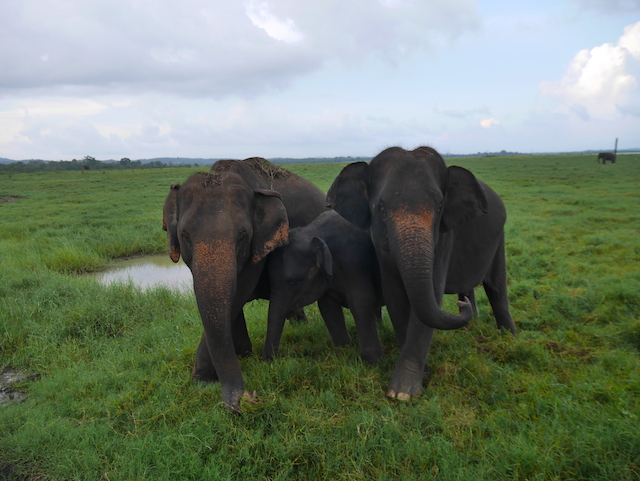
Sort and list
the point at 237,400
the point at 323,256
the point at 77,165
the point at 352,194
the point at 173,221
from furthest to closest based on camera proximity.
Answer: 1. the point at 77,165
2. the point at 323,256
3. the point at 352,194
4. the point at 173,221
5. the point at 237,400

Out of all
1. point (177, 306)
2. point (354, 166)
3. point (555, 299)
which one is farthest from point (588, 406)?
point (177, 306)

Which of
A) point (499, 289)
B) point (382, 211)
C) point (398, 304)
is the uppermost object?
point (382, 211)

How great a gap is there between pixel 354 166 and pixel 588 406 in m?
2.78

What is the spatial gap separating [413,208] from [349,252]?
4.66 feet

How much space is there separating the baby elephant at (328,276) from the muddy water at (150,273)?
13.8 feet

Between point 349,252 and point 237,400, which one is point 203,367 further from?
point 349,252

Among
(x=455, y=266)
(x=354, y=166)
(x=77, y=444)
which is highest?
(x=354, y=166)

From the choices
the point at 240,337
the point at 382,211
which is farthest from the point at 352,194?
the point at 240,337

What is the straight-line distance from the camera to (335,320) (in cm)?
534

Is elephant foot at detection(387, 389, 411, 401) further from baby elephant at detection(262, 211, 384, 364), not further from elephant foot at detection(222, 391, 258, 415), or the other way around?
elephant foot at detection(222, 391, 258, 415)

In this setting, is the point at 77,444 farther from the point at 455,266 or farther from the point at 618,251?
the point at 618,251

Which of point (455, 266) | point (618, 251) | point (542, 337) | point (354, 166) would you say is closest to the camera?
point (354, 166)

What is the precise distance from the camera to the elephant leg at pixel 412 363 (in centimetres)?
416

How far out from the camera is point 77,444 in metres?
3.62
